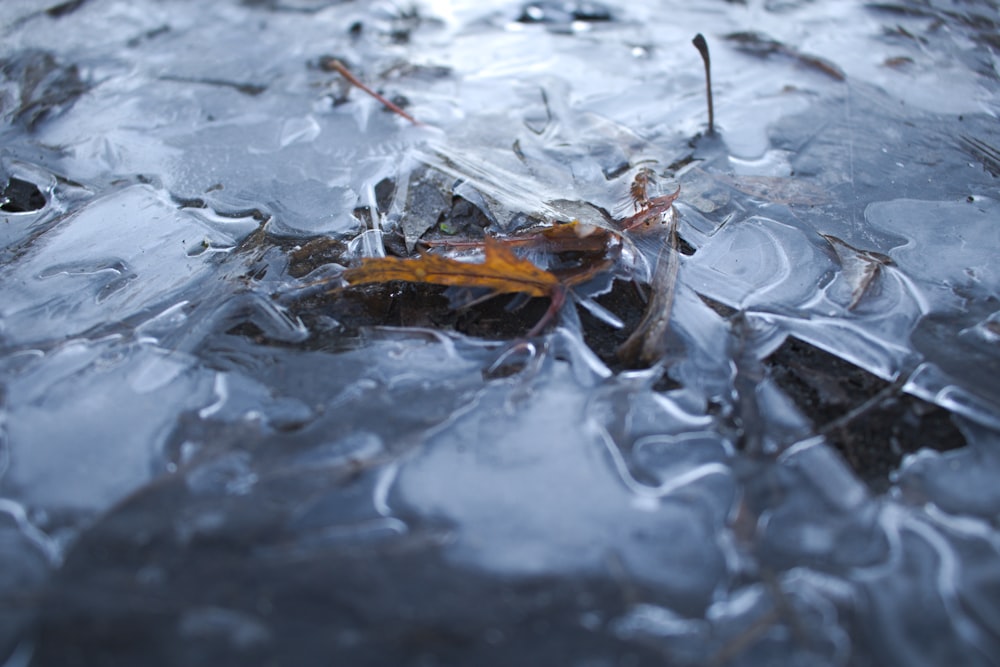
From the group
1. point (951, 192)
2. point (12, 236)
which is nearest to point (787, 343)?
point (951, 192)

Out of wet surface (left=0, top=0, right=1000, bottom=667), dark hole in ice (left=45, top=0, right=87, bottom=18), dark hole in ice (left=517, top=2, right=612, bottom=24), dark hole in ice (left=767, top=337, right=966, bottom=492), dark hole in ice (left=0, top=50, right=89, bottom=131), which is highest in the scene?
dark hole in ice (left=45, top=0, right=87, bottom=18)

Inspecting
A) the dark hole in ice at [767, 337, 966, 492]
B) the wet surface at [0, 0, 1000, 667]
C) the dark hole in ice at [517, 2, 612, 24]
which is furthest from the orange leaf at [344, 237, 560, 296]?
the dark hole in ice at [517, 2, 612, 24]

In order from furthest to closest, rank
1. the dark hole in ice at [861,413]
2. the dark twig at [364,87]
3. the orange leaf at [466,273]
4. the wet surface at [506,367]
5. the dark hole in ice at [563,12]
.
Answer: the dark hole in ice at [563,12], the dark twig at [364,87], the orange leaf at [466,273], the dark hole in ice at [861,413], the wet surface at [506,367]

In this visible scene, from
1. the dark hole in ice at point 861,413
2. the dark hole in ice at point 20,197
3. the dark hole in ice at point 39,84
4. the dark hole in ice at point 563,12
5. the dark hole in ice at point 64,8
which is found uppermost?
the dark hole in ice at point 64,8

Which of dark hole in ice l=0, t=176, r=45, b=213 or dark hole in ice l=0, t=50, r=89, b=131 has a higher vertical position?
dark hole in ice l=0, t=50, r=89, b=131

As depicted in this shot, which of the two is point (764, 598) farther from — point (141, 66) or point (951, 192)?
point (141, 66)

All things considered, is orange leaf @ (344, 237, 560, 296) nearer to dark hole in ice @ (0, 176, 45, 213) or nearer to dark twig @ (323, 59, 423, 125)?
dark twig @ (323, 59, 423, 125)

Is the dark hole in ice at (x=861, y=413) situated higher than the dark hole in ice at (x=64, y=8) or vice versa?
the dark hole in ice at (x=64, y=8)

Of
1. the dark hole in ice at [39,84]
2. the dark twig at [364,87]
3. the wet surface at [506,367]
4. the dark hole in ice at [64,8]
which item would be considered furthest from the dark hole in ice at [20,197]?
the dark hole in ice at [64,8]

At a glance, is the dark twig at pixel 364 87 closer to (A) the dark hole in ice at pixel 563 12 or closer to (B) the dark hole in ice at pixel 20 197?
(A) the dark hole in ice at pixel 563 12
